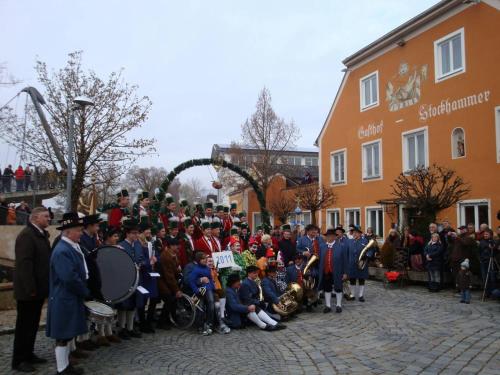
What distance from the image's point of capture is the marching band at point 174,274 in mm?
5910

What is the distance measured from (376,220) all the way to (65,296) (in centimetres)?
1813

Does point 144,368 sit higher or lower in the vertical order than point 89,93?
lower

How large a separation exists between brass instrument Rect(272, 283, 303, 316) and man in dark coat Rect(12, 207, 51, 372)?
4556mm

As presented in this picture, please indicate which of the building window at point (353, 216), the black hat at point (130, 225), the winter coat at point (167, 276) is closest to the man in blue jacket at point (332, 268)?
the winter coat at point (167, 276)

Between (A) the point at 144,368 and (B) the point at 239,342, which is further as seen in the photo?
(B) the point at 239,342

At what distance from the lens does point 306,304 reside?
1074cm

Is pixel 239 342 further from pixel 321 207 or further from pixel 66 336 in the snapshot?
pixel 321 207

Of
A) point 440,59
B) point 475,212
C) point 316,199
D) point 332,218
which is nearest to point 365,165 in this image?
point 316,199

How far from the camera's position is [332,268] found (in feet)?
34.8

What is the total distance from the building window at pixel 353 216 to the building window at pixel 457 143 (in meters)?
6.37

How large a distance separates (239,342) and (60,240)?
3.35m

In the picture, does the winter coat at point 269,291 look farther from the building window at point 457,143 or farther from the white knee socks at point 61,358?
the building window at point 457,143

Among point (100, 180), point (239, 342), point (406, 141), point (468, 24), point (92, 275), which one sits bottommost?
point (239, 342)

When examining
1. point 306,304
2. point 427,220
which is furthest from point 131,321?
point 427,220
